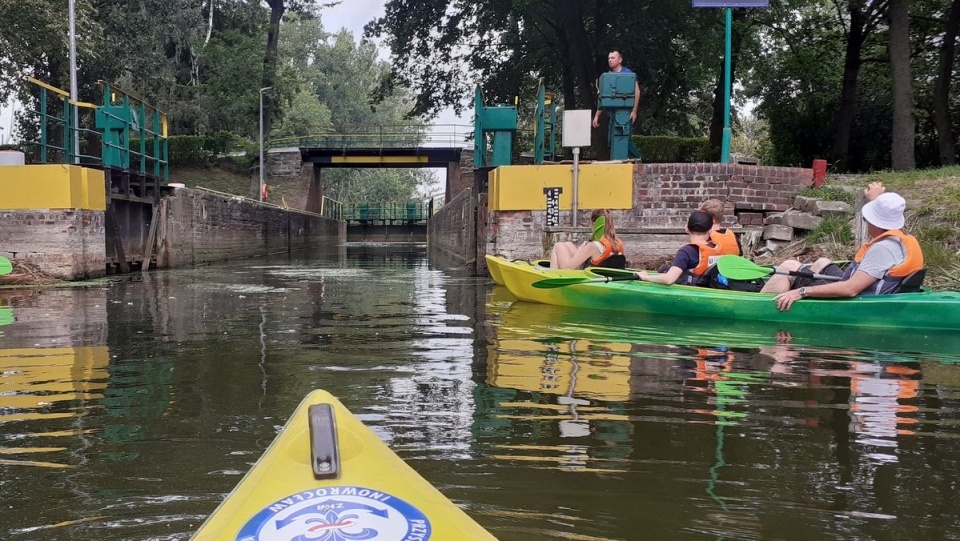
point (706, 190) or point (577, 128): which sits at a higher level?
point (577, 128)

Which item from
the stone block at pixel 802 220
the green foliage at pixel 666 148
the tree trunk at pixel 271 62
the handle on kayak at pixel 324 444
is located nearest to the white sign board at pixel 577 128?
the stone block at pixel 802 220

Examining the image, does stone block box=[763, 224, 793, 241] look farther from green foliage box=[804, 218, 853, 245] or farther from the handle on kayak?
the handle on kayak

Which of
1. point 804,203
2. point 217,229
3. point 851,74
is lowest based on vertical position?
point 217,229

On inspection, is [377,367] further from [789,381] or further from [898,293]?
[898,293]

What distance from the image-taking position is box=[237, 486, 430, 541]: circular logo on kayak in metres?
1.63

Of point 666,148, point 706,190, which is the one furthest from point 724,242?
point 666,148

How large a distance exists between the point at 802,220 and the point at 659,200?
2270mm

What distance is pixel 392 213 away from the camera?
164ft

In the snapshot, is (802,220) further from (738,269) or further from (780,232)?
(738,269)

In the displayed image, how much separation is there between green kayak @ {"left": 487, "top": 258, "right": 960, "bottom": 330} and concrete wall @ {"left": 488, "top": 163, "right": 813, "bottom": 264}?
3.42 meters

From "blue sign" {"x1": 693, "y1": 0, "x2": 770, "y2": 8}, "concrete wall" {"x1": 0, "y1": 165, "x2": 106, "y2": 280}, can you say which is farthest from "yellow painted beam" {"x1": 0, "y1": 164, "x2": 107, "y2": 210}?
"blue sign" {"x1": 693, "y1": 0, "x2": 770, "y2": 8}

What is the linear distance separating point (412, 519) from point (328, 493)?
0.74ft

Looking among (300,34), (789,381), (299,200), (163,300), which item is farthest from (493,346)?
(300,34)

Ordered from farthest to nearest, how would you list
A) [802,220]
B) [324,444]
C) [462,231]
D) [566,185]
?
[462,231] < [566,185] < [802,220] < [324,444]
